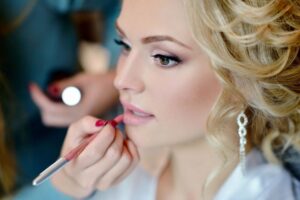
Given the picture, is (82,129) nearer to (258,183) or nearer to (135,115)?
(135,115)

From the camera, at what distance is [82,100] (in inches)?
46.1

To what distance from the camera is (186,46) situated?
820 millimetres

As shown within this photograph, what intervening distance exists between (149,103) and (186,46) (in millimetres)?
107

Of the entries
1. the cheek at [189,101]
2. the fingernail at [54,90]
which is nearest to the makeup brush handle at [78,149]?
the cheek at [189,101]

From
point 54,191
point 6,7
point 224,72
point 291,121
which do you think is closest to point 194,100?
point 224,72

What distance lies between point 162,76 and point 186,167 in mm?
226

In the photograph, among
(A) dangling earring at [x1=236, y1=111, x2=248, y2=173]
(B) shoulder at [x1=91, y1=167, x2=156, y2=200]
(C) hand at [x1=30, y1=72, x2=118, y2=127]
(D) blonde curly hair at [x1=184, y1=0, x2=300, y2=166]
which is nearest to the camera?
(D) blonde curly hair at [x1=184, y1=0, x2=300, y2=166]

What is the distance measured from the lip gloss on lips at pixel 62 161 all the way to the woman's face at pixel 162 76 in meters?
0.06

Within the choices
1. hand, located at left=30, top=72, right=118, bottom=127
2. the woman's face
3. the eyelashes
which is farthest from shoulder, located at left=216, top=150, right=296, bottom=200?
hand, located at left=30, top=72, right=118, bottom=127

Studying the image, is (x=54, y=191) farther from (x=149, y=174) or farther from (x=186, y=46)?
(x=186, y=46)

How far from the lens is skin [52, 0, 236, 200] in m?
0.82

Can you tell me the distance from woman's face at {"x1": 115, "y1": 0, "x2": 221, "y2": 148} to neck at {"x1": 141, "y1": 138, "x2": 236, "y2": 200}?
0.08 metres

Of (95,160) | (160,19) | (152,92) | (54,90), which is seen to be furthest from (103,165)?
(54,90)

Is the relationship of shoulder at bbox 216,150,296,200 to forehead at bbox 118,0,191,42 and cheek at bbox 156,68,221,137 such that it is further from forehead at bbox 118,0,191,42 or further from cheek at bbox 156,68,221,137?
forehead at bbox 118,0,191,42
